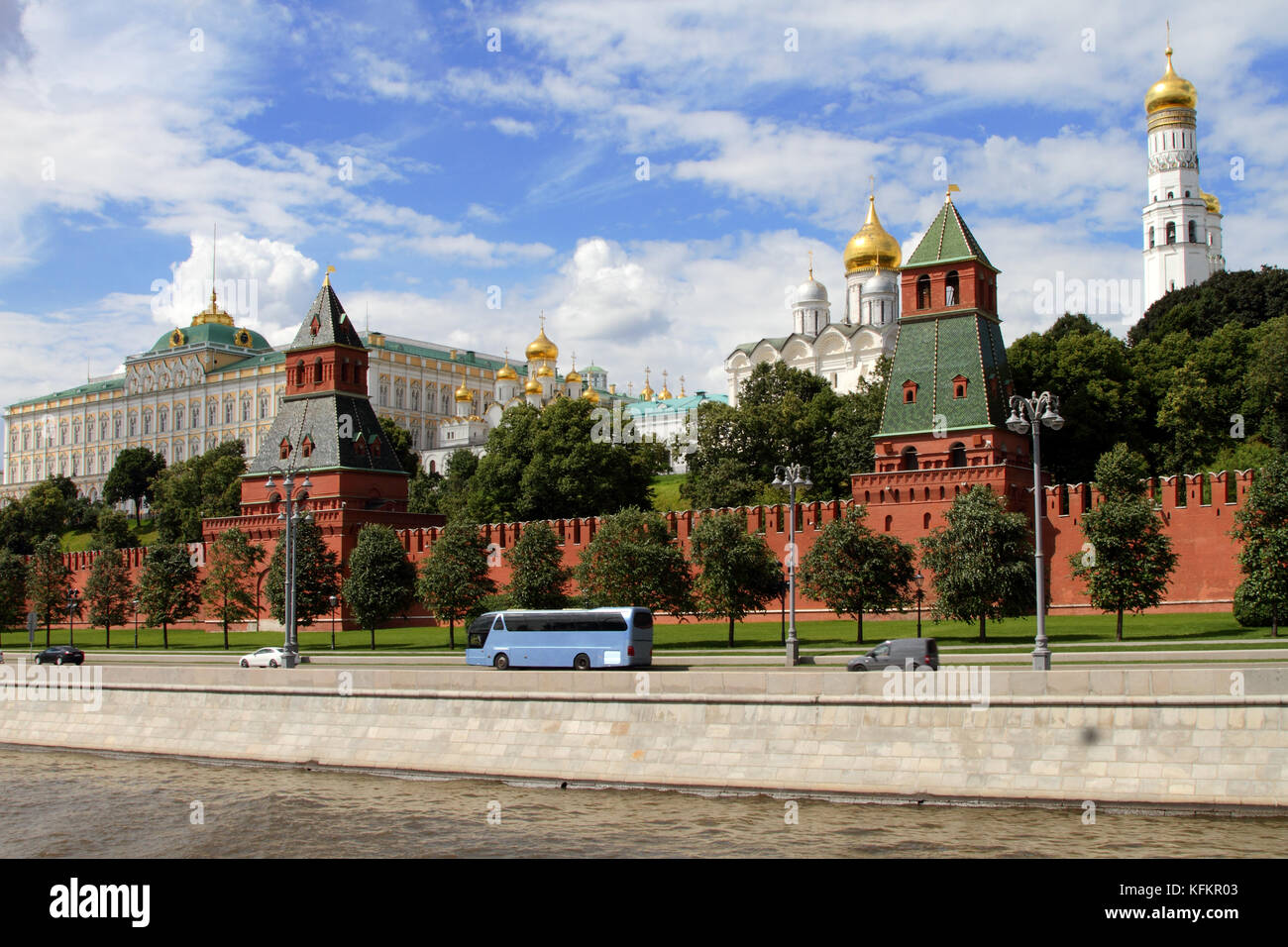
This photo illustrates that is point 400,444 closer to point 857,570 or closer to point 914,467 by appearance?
point 914,467

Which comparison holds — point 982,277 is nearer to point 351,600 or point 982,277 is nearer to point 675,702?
point 351,600

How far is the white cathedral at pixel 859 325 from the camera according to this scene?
339ft

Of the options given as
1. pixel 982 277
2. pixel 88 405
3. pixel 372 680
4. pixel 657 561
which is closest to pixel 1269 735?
pixel 372 680

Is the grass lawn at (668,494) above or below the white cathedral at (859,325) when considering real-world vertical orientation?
below

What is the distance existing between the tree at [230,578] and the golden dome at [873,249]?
65095 mm

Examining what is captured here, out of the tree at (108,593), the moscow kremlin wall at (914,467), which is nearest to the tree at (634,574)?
the moscow kremlin wall at (914,467)

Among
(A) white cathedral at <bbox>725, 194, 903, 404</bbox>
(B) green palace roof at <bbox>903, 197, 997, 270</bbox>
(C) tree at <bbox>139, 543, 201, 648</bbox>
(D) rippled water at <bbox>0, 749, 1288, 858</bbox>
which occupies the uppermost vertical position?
(A) white cathedral at <bbox>725, 194, 903, 404</bbox>

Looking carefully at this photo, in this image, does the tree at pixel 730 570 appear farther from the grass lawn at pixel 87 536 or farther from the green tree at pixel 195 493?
the grass lawn at pixel 87 536

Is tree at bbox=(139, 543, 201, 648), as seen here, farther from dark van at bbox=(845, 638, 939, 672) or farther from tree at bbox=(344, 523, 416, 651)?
dark van at bbox=(845, 638, 939, 672)

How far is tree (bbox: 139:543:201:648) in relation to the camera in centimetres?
5112

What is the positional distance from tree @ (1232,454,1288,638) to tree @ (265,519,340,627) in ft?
106

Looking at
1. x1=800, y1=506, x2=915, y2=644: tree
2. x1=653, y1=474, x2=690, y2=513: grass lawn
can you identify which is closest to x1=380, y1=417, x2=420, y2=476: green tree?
x1=653, y1=474, x2=690, y2=513: grass lawn

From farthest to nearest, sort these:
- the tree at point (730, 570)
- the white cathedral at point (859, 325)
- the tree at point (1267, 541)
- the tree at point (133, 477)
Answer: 1. the tree at point (133, 477)
2. the white cathedral at point (859, 325)
3. the tree at point (730, 570)
4. the tree at point (1267, 541)

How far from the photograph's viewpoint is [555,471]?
2621 inches
